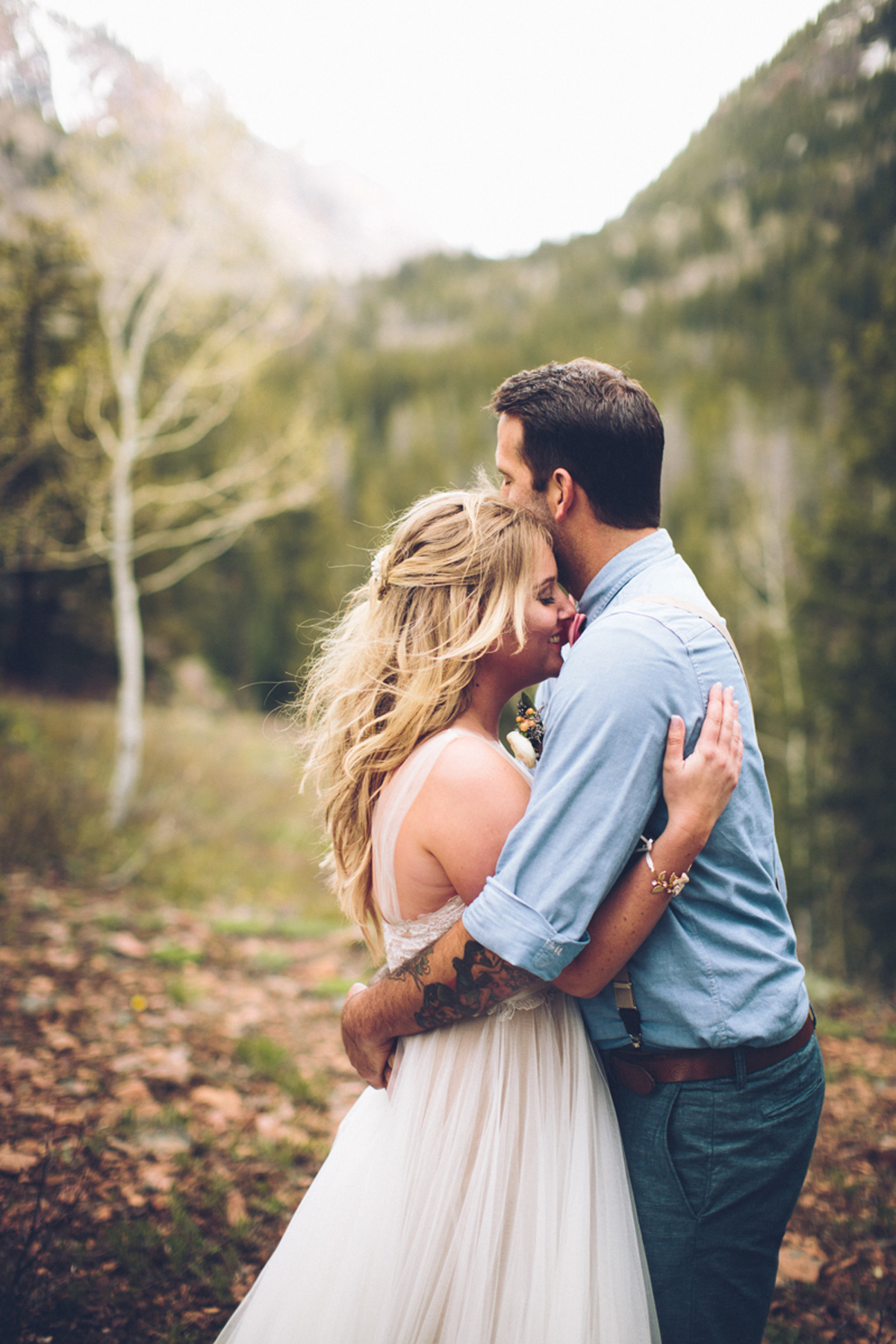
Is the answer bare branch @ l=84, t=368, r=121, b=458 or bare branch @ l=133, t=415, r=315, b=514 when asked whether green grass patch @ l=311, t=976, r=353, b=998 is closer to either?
bare branch @ l=133, t=415, r=315, b=514

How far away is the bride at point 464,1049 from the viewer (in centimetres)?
169

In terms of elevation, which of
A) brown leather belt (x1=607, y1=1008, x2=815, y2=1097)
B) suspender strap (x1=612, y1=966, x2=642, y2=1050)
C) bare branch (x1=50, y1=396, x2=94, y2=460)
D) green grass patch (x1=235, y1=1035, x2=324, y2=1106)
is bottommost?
green grass patch (x1=235, y1=1035, x2=324, y2=1106)

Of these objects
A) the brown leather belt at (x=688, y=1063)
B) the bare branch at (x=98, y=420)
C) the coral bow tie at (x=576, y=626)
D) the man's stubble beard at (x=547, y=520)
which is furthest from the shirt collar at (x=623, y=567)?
the bare branch at (x=98, y=420)

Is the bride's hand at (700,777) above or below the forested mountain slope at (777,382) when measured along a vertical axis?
below

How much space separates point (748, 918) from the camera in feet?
5.68

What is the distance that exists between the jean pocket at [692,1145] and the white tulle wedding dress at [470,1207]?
5.3 inches

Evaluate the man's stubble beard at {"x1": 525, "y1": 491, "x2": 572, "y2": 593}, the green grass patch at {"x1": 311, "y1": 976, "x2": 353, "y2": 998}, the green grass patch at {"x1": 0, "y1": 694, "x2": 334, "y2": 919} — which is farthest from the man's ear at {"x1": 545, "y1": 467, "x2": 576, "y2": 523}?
the green grass patch at {"x1": 311, "y1": 976, "x2": 353, "y2": 998}

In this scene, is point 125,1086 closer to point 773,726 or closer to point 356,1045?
point 356,1045

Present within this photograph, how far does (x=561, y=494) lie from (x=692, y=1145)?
61.0 inches

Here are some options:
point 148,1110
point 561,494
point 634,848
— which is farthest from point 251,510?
point 634,848

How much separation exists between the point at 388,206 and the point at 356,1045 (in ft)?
547

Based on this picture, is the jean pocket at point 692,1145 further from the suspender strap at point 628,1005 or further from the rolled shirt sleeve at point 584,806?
the rolled shirt sleeve at point 584,806

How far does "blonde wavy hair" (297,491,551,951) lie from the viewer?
1962 mm

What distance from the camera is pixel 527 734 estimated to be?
6.94ft
